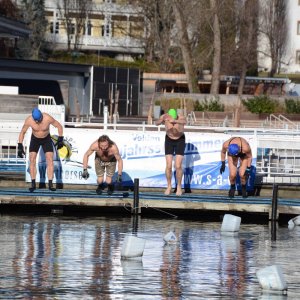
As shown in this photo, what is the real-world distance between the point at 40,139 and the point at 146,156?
2.27 m

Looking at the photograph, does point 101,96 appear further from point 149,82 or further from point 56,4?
point 56,4

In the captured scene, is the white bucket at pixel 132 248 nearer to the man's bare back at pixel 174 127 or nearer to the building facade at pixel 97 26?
the man's bare back at pixel 174 127

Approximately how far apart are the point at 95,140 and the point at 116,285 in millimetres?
9637

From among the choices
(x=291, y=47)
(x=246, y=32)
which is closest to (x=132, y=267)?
(x=246, y=32)

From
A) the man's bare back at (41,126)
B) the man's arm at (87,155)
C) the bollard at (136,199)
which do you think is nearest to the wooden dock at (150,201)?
the bollard at (136,199)

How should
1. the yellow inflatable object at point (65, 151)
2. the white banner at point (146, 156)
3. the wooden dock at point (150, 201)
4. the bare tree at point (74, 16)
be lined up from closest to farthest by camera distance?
the wooden dock at point (150, 201), the white banner at point (146, 156), the yellow inflatable object at point (65, 151), the bare tree at point (74, 16)

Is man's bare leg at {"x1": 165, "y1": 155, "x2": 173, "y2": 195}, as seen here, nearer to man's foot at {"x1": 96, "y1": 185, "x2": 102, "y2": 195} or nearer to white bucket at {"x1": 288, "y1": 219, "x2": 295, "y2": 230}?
man's foot at {"x1": 96, "y1": 185, "x2": 102, "y2": 195}

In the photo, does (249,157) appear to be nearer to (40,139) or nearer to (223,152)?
(223,152)

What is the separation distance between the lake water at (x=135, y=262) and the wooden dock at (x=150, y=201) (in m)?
0.33

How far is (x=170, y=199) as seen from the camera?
2477 centimetres

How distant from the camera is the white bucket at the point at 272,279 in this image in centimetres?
1609

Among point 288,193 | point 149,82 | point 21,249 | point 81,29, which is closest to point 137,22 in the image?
point 81,29

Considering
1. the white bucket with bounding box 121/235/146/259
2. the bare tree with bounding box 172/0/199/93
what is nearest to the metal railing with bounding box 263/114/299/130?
the bare tree with bounding box 172/0/199/93

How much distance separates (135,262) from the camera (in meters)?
18.7
